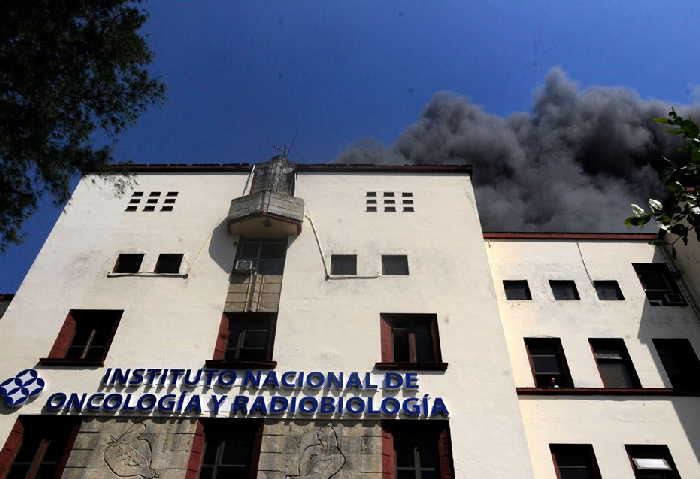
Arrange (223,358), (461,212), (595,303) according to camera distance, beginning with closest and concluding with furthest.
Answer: (223,358), (595,303), (461,212)

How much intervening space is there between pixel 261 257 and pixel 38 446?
8794 mm

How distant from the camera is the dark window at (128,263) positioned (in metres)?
19.4

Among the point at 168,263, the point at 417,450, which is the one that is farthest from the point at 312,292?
the point at 417,450

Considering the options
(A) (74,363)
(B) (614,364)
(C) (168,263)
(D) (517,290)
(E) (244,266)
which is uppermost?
(C) (168,263)

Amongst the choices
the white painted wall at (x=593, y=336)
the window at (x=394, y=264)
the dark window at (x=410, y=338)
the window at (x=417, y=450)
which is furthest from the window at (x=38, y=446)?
the white painted wall at (x=593, y=336)

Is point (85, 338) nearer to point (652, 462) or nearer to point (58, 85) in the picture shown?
point (58, 85)

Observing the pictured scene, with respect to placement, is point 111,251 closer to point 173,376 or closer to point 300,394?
point 173,376

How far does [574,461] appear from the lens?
49.8ft

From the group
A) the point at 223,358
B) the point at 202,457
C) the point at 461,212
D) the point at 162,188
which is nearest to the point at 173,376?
the point at 223,358

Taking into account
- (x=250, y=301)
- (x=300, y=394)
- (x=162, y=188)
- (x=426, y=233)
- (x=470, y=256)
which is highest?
(x=162, y=188)

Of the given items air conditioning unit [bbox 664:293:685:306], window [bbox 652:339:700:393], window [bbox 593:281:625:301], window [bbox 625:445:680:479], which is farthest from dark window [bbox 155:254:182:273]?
air conditioning unit [bbox 664:293:685:306]

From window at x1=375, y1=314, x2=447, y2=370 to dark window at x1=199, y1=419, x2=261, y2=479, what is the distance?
4.15m

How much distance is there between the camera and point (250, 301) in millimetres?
17953

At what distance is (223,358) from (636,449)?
40.5 ft
